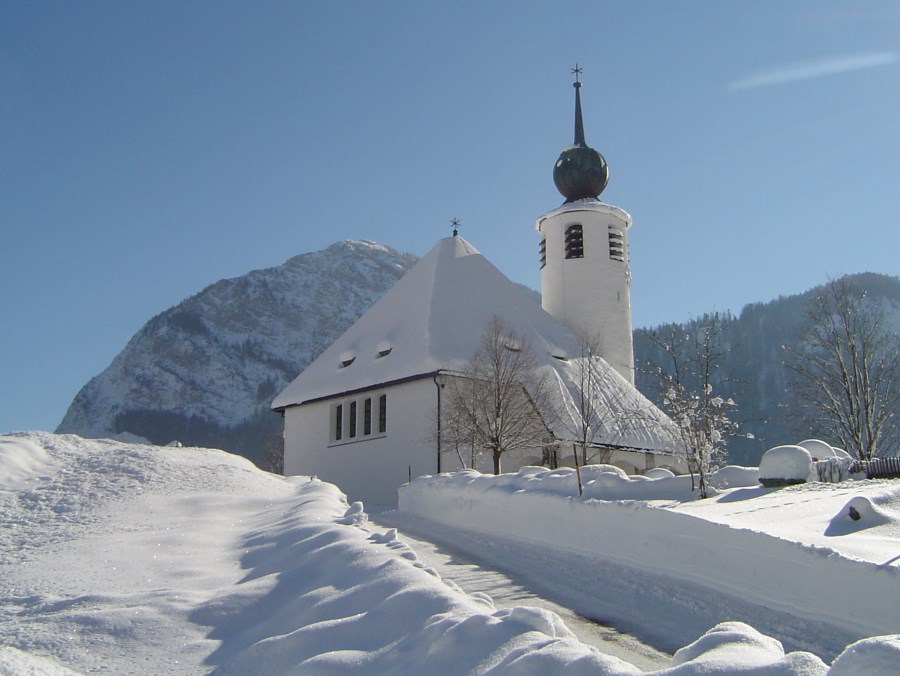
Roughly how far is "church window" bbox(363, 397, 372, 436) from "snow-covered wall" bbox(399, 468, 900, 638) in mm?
12475

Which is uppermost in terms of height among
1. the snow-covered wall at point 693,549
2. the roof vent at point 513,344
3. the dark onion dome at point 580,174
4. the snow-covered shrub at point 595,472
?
the dark onion dome at point 580,174

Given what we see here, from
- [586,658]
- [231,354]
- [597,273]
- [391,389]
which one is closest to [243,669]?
[586,658]

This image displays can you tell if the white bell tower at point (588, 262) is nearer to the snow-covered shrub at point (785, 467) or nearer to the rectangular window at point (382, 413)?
the rectangular window at point (382, 413)

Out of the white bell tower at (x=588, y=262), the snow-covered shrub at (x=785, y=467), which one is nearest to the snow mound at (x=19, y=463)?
the snow-covered shrub at (x=785, y=467)

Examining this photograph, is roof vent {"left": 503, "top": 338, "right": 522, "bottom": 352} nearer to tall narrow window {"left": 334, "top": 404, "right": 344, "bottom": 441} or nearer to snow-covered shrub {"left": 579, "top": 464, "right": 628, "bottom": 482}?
tall narrow window {"left": 334, "top": 404, "right": 344, "bottom": 441}

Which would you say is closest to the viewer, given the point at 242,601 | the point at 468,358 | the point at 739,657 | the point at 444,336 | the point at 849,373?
the point at 739,657

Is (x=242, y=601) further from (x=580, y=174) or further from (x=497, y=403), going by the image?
(x=580, y=174)

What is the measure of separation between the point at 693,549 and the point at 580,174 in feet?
96.9

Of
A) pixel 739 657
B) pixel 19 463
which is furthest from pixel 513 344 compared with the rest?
pixel 739 657

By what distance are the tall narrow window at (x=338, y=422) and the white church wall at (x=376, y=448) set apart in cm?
15

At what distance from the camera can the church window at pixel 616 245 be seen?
121ft

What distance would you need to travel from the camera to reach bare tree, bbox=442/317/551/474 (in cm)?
2342

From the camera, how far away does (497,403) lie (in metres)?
23.5

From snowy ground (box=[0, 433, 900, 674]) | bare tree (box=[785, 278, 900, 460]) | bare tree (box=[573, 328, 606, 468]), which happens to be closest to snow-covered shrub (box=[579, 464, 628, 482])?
snowy ground (box=[0, 433, 900, 674])
